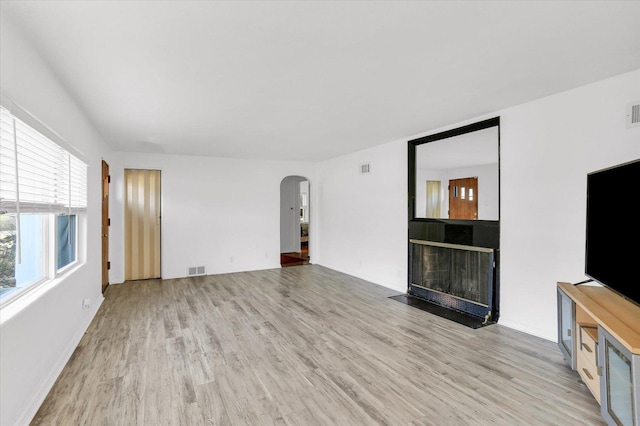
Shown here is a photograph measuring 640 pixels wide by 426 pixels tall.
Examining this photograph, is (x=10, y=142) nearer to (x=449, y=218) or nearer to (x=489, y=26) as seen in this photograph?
(x=489, y=26)

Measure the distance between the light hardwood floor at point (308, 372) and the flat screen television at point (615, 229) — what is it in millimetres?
862

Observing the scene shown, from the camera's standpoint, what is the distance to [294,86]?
294cm

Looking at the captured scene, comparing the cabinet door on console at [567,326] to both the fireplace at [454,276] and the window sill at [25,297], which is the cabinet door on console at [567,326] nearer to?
the fireplace at [454,276]

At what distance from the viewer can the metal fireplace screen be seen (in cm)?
384

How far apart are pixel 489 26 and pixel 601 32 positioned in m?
0.76

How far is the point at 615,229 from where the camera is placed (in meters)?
2.18

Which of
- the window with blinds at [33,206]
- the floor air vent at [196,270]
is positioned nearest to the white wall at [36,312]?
the window with blinds at [33,206]

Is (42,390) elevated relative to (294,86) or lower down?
lower down

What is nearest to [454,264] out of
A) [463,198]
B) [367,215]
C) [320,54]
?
[463,198]

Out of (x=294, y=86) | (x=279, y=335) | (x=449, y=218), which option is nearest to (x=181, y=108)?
(x=294, y=86)

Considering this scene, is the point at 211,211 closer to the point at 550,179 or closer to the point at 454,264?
the point at 454,264

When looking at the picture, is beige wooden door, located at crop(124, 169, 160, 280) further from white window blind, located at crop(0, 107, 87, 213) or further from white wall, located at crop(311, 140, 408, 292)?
white wall, located at crop(311, 140, 408, 292)

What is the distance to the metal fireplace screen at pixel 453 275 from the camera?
384 centimetres

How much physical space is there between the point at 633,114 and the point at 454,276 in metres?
2.45
